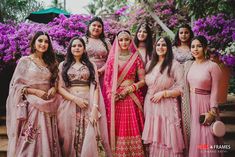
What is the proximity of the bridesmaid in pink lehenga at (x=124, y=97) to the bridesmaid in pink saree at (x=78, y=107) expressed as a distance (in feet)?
0.47

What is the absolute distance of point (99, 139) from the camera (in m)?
3.87

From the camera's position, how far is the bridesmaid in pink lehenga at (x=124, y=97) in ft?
13.0

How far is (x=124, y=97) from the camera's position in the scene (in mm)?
4094

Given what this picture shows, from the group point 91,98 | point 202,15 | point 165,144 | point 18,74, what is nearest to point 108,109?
point 91,98

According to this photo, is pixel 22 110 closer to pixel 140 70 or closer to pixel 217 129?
pixel 140 70

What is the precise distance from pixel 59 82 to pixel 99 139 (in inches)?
36.3

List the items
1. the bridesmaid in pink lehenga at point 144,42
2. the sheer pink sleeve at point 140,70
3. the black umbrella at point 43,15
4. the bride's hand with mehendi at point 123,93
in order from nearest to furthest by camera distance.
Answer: the bride's hand with mehendi at point 123,93
the sheer pink sleeve at point 140,70
the bridesmaid in pink lehenga at point 144,42
the black umbrella at point 43,15

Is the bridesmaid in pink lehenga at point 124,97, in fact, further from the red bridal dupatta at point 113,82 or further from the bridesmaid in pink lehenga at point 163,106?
the bridesmaid in pink lehenga at point 163,106

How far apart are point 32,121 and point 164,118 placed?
1688 millimetres

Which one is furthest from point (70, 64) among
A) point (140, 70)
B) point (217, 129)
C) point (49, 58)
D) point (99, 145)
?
point (217, 129)

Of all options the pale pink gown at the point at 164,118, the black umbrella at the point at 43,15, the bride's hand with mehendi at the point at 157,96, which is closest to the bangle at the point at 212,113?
the pale pink gown at the point at 164,118

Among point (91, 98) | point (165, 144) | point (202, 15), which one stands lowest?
point (165, 144)

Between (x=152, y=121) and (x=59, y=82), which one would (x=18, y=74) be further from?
(x=152, y=121)

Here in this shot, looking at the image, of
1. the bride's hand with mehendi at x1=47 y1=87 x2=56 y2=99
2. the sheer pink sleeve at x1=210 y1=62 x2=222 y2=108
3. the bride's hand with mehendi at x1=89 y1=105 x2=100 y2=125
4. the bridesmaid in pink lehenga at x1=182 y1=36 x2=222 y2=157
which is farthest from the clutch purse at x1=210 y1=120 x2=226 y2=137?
the bride's hand with mehendi at x1=47 y1=87 x2=56 y2=99
